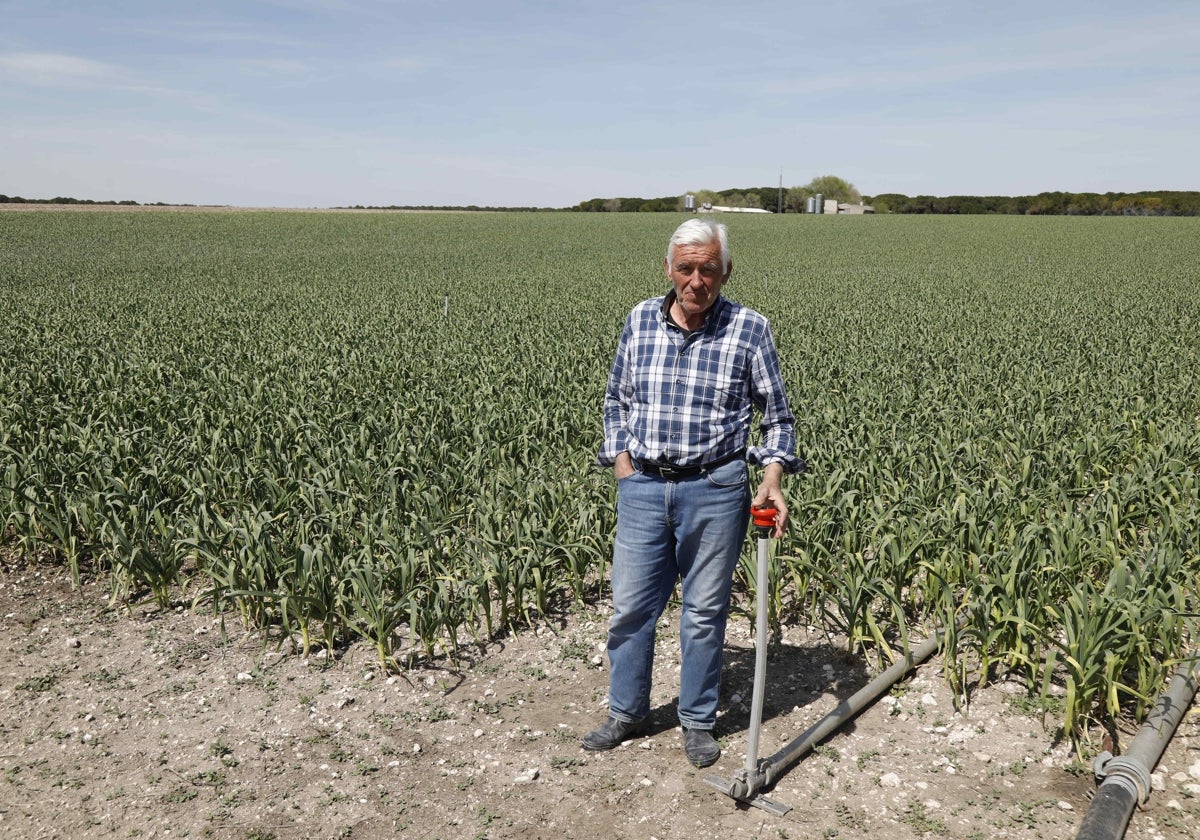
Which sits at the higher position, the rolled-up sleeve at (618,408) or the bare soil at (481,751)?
the rolled-up sleeve at (618,408)

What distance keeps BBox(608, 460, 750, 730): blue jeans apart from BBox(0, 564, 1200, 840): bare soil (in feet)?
1.13

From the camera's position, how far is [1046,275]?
25.1 meters

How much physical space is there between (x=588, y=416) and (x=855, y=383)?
131 inches

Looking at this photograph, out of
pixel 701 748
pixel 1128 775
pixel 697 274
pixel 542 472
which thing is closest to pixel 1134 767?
pixel 1128 775

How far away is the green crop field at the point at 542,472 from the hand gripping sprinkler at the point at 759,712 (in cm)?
128

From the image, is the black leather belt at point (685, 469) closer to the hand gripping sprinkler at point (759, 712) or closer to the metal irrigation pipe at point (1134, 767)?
the hand gripping sprinkler at point (759, 712)

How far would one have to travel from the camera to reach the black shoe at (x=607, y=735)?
3.99 meters

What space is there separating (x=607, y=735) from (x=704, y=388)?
1.59 meters

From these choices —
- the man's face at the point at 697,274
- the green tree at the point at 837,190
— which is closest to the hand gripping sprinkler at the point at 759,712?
the man's face at the point at 697,274

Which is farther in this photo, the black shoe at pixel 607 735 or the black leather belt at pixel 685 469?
the black shoe at pixel 607 735

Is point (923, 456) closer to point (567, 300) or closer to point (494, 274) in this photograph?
point (567, 300)

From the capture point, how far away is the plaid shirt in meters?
3.50

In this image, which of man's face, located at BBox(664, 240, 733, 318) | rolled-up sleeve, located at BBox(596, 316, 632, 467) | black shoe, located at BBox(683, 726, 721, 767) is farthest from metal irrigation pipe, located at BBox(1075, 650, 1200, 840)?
man's face, located at BBox(664, 240, 733, 318)

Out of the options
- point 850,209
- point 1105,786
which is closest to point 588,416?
point 1105,786
